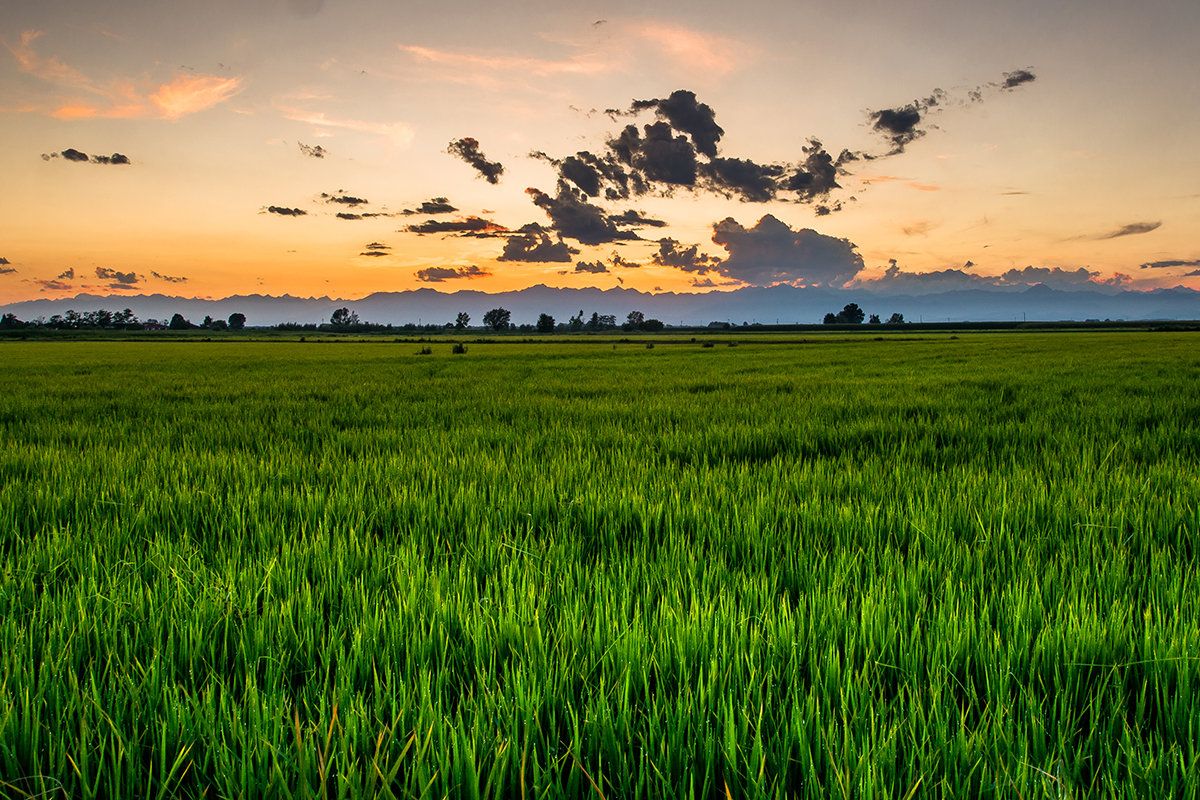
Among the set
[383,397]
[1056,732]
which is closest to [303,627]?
[1056,732]

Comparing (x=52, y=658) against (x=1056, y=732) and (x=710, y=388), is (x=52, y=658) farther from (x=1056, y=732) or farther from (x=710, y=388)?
(x=710, y=388)

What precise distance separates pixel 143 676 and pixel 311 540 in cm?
125

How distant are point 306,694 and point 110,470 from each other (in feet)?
13.4

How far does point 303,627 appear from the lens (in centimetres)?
173

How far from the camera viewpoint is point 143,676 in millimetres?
1438

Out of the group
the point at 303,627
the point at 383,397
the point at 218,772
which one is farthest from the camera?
the point at 383,397

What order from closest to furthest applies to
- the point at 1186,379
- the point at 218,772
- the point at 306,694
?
the point at 218,772 → the point at 306,694 → the point at 1186,379

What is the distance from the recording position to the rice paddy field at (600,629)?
1160 millimetres

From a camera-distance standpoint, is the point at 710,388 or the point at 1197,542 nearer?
the point at 1197,542

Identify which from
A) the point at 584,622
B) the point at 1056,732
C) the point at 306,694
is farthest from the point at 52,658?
the point at 1056,732

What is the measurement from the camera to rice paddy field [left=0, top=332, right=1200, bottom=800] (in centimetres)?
116

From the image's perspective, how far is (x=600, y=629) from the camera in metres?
1.64

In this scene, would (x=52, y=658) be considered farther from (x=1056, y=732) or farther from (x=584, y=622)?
(x=1056, y=732)

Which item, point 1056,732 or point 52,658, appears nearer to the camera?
point 1056,732
